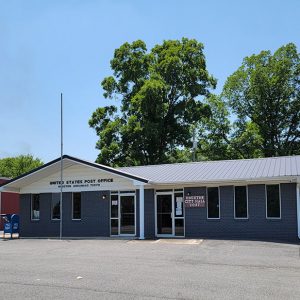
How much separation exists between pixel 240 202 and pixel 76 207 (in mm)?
8816

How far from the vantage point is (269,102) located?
44.9 meters

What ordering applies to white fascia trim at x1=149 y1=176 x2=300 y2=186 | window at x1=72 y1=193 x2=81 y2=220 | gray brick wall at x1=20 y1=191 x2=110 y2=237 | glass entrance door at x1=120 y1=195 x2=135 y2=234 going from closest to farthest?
white fascia trim at x1=149 y1=176 x2=300 y2=186 → glass entrance door at x1=120 y1=195 x2=135 y2=234 → gray brick wall at x1=20 y1=191 x2=110 y2=237 → window at x1=72 y1=193 x2=81 y2=220

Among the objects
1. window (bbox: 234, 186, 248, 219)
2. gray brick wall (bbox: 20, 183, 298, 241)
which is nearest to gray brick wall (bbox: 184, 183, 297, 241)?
gray brick wall (bbox: 20, 183, 298, 241)

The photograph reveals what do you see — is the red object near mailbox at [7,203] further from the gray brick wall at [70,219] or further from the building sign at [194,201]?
the building sign at [194,201]

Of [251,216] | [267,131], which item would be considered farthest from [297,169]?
[267,131]

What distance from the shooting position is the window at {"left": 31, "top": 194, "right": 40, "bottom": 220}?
85.7 ft

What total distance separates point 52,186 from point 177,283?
16.4m

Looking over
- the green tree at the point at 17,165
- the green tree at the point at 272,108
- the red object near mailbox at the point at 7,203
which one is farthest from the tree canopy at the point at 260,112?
the green tree at the point at 17,165

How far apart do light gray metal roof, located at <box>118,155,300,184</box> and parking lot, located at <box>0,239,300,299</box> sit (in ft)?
10.3

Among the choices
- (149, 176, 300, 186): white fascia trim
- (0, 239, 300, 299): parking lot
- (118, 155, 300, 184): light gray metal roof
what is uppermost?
(118, 155, 300, 184): light gray metal roof

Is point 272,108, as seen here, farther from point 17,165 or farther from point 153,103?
point 17,165

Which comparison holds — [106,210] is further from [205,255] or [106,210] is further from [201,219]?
[205,255]

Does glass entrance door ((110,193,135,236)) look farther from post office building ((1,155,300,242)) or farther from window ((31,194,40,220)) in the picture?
window ((31,194,40,220))

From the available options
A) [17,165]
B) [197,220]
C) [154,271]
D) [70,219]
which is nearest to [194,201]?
[197,220]
